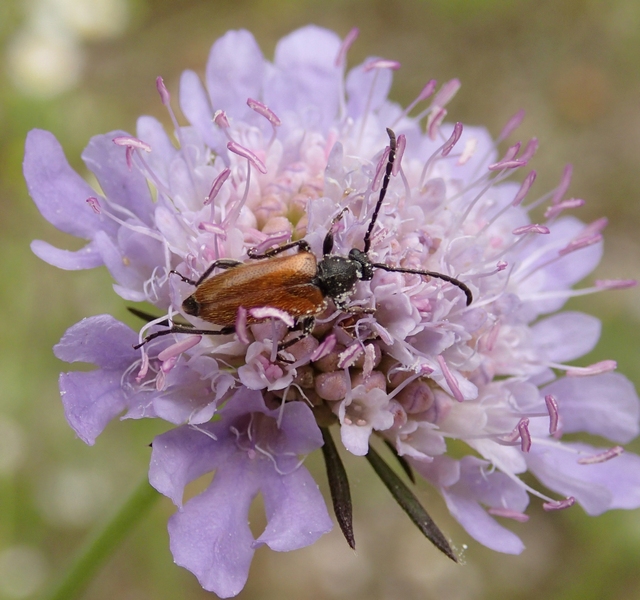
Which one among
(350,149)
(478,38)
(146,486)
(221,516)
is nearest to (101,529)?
(146,486)

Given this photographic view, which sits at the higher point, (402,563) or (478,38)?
(478,38)

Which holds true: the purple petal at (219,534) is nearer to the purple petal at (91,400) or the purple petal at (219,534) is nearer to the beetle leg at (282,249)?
the purple petal at (91,400)

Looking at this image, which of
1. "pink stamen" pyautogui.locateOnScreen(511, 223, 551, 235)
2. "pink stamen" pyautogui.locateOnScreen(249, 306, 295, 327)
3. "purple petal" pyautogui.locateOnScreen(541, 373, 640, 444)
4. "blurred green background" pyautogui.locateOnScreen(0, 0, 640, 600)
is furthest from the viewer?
"blurred green background" pyautogui.locateOnScreen(0, 0, 640, 600)

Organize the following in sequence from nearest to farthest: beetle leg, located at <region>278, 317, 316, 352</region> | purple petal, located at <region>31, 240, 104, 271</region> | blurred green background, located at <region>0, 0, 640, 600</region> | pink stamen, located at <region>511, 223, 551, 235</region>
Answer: beetle leg, located at <region>278, 317, 316, 352</region> → purple petal, located at <region>31, 240, 104, 271</region> → pink stamen, located at <region>511, 223, 551, 235</region> → blurred green background, located at <region>0, 0, 640, 600</region>

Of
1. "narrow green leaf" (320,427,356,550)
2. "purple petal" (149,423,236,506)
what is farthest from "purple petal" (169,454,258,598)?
"narrow green leaf" (320,427,356,550)

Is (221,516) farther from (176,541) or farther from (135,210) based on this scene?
(135,210)

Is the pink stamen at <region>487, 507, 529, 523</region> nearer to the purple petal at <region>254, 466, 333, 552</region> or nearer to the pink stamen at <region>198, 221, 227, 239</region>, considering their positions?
the purple petal at <region>254, 466, 333, 552</region>
